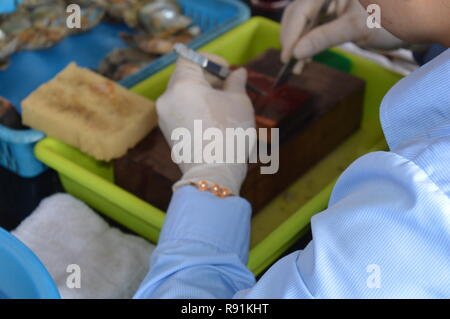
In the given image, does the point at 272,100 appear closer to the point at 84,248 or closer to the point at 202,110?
the point at 202,110

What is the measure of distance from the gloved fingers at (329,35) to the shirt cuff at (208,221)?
0.33m

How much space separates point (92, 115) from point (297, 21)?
0.33m

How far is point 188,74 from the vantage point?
2.52 ft

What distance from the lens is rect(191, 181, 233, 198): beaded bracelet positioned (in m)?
0.62

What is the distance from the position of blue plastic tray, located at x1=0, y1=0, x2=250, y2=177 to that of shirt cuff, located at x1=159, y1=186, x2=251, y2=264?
32 cm

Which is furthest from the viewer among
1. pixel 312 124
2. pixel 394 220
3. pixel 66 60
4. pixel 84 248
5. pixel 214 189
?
pixel 66 60

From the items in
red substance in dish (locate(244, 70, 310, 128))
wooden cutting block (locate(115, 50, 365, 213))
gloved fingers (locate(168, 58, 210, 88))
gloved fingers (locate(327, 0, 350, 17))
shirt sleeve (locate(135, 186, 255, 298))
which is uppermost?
gloved fingers (locate(327, 0, 350, 17))

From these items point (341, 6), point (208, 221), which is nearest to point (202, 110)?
point (208, 221)

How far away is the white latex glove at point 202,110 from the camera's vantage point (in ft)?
2.19

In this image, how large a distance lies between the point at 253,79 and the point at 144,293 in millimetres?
447

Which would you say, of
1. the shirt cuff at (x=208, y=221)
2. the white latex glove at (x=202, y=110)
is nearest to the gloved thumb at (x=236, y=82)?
the white latex glove at (x=202, y=110)

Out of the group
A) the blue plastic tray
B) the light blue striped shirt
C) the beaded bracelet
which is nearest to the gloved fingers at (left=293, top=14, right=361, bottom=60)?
the blue plastic tray

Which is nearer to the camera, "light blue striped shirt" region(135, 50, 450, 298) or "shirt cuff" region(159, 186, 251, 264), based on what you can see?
"light blue striped shirt" region(135, 50, 450, 298)

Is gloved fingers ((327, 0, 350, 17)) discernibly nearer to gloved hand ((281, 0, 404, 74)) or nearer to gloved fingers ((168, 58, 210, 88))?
gloved hand ((281, 0, 404, 74))
